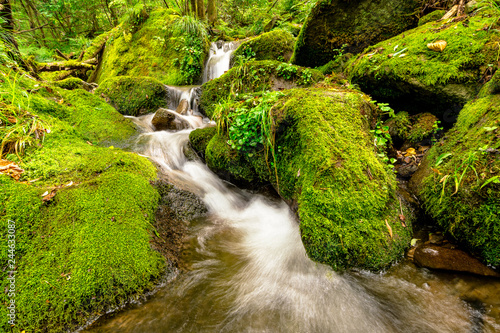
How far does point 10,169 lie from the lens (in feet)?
8.50

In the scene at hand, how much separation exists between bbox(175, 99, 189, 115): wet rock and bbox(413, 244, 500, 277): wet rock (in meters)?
6.54

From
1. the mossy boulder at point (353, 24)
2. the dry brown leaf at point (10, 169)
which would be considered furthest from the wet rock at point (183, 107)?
the dry brown leaf at point (10, 169)

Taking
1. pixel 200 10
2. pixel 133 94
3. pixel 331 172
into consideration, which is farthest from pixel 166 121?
pixel 200 10

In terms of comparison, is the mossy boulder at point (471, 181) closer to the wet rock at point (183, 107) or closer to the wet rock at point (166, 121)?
the wet rock at point (166, 121)

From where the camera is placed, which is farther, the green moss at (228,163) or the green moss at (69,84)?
the green moss at (69,84)

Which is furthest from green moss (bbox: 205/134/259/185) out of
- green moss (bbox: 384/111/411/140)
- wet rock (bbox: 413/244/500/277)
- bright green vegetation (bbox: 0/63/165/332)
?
green moss (bbox: 384/111/411/140)

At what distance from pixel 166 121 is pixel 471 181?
606 centimetres

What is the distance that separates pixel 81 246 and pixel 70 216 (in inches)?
16.2

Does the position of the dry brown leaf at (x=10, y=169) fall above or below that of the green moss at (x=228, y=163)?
below

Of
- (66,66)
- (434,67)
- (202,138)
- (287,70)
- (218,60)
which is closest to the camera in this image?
(434,67)

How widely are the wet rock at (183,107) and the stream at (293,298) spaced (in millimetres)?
4803

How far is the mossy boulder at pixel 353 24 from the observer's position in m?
4.99

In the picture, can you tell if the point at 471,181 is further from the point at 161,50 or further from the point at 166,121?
the point at 161,50

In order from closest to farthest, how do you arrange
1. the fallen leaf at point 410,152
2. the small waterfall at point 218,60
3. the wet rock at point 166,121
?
1. the fallen leaf at point 410,152
2. the wet rock at point 166,121
3. the small waterfall at point 218,60
